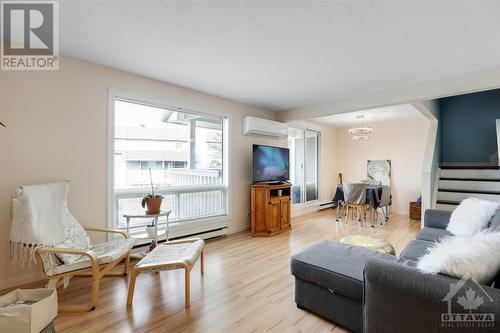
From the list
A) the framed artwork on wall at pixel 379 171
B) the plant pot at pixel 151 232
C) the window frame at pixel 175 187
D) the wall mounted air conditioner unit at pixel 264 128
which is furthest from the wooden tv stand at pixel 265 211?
the framed artwork on wall at pixel 379 171

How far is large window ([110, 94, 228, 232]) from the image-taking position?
3.01 m

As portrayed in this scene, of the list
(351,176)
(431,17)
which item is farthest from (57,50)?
(351,176)

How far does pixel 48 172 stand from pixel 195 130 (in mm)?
1930

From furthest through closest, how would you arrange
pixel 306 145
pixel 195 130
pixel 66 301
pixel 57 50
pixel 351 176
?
pixel 351 176 < pixel 306 145 < pixel 195 130 < pixel 57 50 < pixel 66 301

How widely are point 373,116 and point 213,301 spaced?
5.25 meters

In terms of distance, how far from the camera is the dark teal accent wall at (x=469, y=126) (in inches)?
194

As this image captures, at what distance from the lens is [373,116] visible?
5.48 m

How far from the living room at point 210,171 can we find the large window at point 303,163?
1.41 m

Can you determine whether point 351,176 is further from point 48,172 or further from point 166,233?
point 48,172

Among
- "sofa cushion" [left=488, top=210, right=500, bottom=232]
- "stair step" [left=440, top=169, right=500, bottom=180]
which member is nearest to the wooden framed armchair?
"sofa cushion" [left=488, top=210, right=500, bottom=232]

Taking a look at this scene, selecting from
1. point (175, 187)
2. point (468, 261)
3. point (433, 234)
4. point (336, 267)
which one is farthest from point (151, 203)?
point (433, 234)

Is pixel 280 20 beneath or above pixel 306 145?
above

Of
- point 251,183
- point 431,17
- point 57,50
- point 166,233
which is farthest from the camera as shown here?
point 251,183

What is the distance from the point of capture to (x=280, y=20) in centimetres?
188
